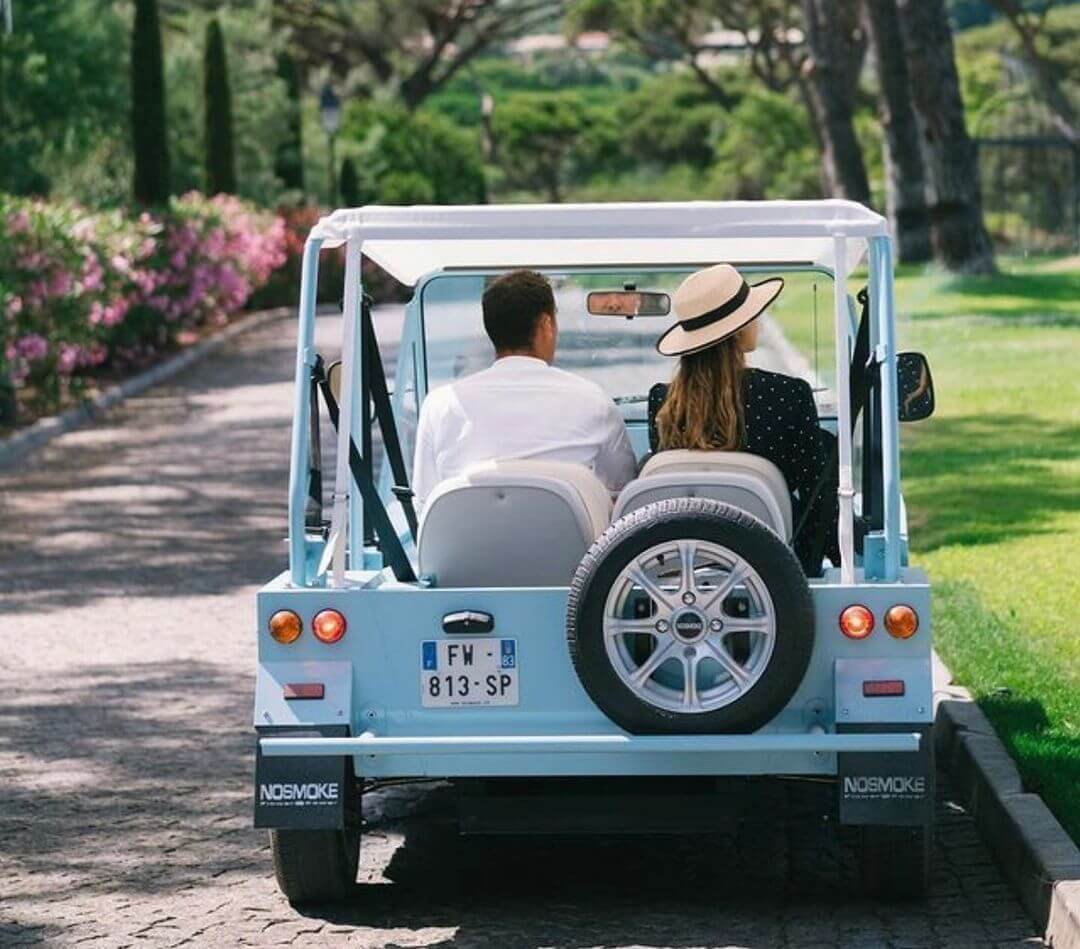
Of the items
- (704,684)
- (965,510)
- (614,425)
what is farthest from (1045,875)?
(965,510)

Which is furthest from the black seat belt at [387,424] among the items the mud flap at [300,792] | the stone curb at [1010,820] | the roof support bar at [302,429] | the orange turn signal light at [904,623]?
the stone curb at [1010,820]

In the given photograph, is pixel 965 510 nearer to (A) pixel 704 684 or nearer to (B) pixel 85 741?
(B) pixel 85 741

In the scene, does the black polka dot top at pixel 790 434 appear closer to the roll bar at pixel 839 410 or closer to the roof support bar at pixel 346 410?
the roll bar at pixel 839 410

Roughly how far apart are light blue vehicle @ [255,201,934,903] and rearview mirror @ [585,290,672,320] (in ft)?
4.03

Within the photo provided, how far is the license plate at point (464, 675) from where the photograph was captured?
21.4 ft

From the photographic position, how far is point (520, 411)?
6980 mm

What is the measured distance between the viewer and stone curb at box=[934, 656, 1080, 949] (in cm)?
622

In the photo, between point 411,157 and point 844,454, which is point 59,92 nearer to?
point 411,157

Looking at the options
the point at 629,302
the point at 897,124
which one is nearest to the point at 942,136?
the point at 897,124

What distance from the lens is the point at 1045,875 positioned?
6.40 metres

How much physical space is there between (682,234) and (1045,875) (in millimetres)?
1817

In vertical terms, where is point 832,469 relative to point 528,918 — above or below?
above

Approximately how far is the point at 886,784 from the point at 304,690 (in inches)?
56.6

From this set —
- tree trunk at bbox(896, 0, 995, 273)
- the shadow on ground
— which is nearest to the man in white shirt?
the shadow on ground
